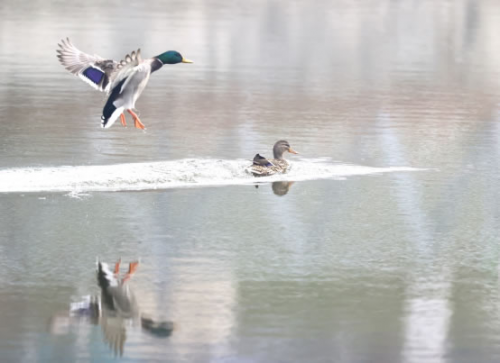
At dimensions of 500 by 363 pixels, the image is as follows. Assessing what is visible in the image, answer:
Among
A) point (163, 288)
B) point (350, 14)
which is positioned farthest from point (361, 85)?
point (350, 14)

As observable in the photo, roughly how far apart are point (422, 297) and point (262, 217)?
3.88m

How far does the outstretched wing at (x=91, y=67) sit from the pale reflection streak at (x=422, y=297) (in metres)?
4.24

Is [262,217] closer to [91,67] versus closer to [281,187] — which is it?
[281,187]

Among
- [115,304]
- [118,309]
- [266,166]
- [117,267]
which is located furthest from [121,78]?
[118,309]

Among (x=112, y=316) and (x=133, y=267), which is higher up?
(x=133, y=267)

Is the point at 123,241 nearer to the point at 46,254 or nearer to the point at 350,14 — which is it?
the point at 46,254

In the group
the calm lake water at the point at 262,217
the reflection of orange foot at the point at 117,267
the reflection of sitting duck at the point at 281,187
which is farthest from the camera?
the reflection of sitting duck at the point at 281,187

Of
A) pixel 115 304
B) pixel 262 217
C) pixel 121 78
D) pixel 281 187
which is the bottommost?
pixel 115 304

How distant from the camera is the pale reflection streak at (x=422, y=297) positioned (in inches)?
388

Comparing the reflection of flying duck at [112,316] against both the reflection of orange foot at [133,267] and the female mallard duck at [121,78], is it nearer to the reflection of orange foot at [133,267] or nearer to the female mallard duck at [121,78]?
the reflection of orange foot at [133,267]

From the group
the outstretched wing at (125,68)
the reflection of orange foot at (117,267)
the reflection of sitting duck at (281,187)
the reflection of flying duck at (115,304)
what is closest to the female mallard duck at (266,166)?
the reflection of sitting duck at (281,187)

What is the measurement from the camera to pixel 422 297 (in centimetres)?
1149

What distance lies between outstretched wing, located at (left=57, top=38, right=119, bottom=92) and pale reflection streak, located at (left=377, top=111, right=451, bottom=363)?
167 inches

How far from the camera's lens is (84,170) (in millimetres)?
17609
